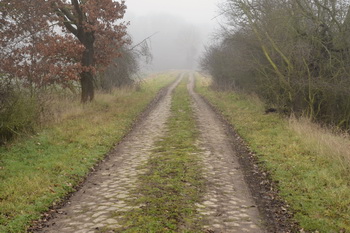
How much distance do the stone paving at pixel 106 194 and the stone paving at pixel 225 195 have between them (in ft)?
4.75

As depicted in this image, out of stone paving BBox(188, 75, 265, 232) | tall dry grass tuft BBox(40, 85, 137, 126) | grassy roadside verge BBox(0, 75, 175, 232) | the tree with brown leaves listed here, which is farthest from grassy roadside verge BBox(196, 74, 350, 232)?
the tree with brown leaves

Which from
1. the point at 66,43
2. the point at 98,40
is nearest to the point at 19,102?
the point at 66,43

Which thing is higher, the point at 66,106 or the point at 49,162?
the point at 66,106

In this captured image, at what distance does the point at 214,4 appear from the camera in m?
17.3

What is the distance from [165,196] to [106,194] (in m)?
1.13

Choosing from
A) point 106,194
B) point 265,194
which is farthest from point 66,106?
point 265,194

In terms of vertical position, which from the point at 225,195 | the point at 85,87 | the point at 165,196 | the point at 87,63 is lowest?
the point at 225,195

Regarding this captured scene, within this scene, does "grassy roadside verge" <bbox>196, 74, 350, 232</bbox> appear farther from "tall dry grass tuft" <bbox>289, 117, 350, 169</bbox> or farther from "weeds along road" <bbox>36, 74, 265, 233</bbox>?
"weeds along road" <bbox>36, 74, 265, 233</bbox>

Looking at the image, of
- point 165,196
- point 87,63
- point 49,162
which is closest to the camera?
point 165,196

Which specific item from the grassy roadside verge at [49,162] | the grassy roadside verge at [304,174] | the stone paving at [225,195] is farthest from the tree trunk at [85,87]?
the stone paving at [225,195]

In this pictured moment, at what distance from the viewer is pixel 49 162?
846 centimetres

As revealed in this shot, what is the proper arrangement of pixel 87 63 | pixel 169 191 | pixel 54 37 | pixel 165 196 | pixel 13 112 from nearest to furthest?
1. pixel 165 196
2. pixel 169 191
3. pixel 13 112
4. pixel 54 37
5. pixel 87 63

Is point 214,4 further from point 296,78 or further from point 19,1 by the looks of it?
point 19,1

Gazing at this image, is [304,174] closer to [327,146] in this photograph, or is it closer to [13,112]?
[327,146]
